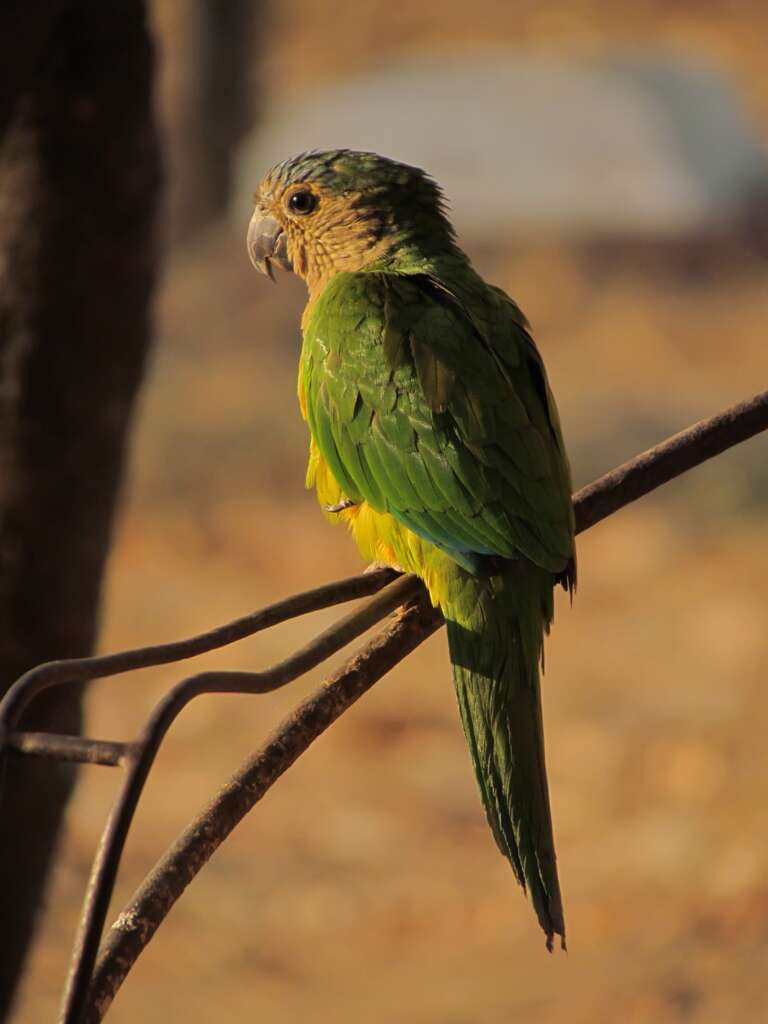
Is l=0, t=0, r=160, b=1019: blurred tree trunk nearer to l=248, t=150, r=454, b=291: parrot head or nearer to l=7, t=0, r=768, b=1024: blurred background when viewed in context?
l=7, t=0, r=768, b=1024: blurred background

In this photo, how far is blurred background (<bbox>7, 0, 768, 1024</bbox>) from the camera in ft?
16.0

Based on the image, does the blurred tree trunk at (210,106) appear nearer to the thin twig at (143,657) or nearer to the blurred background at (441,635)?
the blurred background at (441,635)

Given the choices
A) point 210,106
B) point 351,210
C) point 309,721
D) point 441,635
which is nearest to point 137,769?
point 309,721

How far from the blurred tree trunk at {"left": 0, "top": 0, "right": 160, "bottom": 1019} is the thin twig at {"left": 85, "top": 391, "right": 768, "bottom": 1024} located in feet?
3.78

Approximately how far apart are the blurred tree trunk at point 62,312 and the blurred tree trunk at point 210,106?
29.9 feet

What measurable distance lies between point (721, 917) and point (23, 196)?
3158 mm

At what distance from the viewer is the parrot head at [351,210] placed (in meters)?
2.71

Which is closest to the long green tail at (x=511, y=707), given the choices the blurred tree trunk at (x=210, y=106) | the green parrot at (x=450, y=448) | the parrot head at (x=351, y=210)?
the green parrot at (x=450, y=448)

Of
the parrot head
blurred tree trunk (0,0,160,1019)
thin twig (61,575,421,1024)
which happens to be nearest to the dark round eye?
the parrot head

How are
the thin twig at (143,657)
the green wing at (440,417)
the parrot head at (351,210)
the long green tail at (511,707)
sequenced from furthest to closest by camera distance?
the parrot head at (351,210) < the green wing at (440,417) < the long green tail at (511,707) < the thin twig at (143,657)

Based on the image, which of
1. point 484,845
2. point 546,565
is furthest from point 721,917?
point 546,565

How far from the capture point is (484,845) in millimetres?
5531

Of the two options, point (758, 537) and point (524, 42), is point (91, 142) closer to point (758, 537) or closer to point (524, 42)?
point (758, 537)

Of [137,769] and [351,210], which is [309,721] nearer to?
[137,769]
